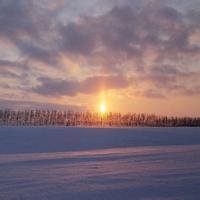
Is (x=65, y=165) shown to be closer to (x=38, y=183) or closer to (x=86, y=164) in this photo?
(x=86, y=164)

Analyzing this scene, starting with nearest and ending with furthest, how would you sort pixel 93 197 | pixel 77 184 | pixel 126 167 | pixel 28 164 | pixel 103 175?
1. pixel 93 197
2. pixel 77 184
3. pixel 103 175
4. pixel 126 167
5. pixel 28 164

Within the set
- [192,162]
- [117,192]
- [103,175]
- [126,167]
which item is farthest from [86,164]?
[117,192]

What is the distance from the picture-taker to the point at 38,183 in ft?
21.0

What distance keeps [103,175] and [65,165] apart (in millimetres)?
1872

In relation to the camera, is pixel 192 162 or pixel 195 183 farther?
pixel 192 162

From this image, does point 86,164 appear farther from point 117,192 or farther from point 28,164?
point 117,192

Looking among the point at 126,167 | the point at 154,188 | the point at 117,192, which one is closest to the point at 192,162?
the point at 126,167

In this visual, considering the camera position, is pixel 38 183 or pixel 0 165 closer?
pixel 38 183

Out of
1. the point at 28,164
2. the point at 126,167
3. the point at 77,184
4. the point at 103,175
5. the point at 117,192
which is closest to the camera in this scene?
the point at 117,192

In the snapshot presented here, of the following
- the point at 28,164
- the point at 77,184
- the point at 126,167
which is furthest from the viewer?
the point at 28,164

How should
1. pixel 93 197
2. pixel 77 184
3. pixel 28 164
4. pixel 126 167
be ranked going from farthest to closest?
pixel 28 164 → pixel 126 167 → pixel 77 184 → pixel 93 197

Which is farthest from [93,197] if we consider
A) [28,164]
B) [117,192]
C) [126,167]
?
[28,164]

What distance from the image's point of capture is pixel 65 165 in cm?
903

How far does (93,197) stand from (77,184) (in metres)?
1.05
